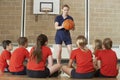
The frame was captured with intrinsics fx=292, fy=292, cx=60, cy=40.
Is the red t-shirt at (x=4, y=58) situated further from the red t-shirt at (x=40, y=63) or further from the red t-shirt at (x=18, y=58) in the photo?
the red t-shirt at (x=40, y=63)

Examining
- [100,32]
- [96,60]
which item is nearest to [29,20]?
[100,32]

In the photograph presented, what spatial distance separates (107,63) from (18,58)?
1577mm

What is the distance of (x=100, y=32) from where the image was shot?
10.1 metres

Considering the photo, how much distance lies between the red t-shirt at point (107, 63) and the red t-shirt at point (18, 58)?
1.34 metres

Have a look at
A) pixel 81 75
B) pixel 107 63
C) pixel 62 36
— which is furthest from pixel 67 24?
pixel 81 75

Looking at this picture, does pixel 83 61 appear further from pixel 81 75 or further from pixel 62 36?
pixel 62 36

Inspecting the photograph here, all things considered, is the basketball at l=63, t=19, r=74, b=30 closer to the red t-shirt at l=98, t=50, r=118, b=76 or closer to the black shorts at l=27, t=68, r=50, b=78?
the red t-shirt at l=98, t=50, r=118, b=76

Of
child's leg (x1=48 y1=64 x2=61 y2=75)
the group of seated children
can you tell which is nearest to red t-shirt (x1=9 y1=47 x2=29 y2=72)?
the group of seated children

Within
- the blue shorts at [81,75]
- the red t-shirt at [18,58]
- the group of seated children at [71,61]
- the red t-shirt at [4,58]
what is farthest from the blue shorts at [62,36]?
the blue shorts at [81,75]

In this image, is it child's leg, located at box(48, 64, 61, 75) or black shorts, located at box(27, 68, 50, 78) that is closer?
black shorts, located at box(27, 68, 50, 78)

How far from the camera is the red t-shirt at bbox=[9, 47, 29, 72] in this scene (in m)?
5.21

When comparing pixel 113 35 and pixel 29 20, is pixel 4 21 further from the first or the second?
pixel 113 35

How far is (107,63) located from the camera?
5129 mm

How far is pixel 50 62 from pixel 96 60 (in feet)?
2.91
